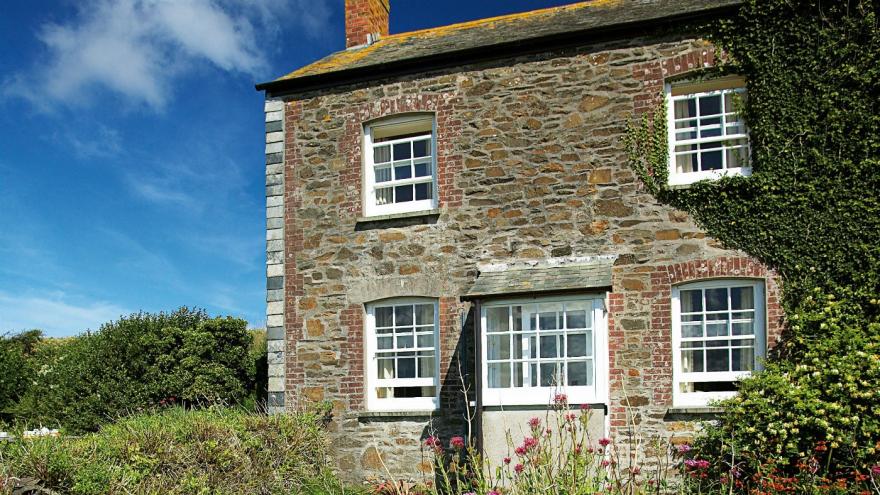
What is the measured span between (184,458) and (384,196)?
5.42m

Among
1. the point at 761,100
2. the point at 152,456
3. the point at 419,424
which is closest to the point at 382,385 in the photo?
the point at 419,424

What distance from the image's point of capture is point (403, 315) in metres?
12.4

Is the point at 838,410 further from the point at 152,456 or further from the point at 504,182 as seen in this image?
the point at 152,456

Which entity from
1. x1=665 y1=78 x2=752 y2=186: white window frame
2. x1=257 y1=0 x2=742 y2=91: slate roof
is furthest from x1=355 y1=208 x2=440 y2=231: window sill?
x1=665 y1=78 x2=752 y2=186: white window frame

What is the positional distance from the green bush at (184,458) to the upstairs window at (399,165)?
3.50 meters

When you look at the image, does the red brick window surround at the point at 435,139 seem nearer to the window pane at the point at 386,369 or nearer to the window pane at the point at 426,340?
the window pane at the point at 426,340

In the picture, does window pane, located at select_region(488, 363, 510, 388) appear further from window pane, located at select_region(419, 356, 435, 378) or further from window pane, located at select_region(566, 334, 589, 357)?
window pane, located at select_region(419, 356, 435, 378)

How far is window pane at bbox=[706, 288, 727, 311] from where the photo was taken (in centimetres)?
1084

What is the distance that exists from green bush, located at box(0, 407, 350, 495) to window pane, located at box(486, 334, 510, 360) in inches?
113

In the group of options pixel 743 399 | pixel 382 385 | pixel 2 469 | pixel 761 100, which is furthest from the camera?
pixel 382 385

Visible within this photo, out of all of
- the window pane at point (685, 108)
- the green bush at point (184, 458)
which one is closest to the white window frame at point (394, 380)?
the green bush at point (184, 458)

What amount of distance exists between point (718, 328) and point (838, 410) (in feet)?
6.44

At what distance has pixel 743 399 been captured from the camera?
1008 cm

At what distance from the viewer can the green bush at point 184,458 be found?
25.0 feet
